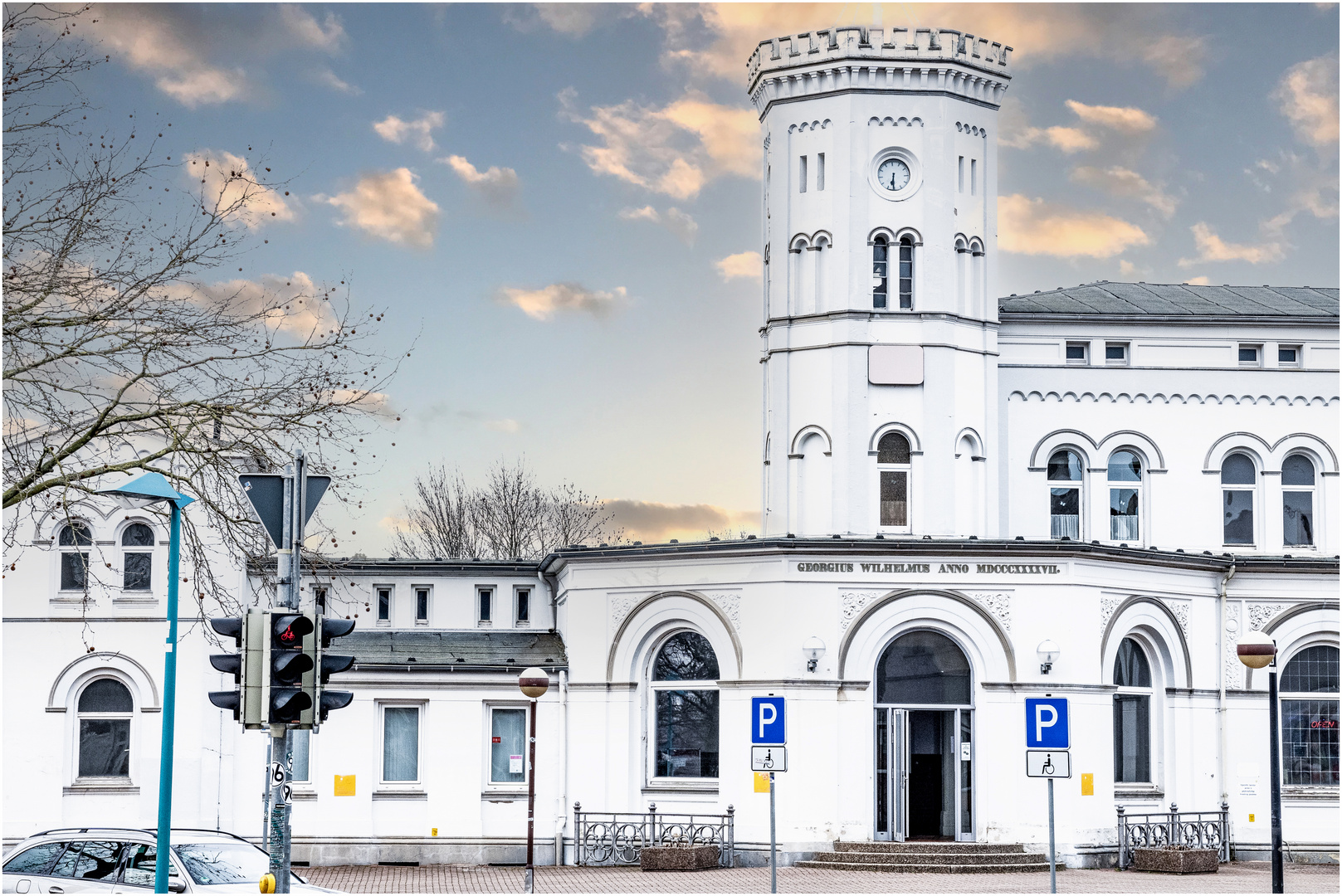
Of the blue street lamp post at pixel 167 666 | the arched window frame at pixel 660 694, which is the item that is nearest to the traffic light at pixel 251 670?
the blue street lamp post at pixel 167 666

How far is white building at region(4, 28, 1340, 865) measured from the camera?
28266mm

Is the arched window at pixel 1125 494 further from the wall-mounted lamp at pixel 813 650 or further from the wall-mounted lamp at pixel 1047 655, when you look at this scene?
the wall-mounted lamp at pixel 813 650

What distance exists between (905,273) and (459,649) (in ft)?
38.5

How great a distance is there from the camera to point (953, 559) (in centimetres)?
2839

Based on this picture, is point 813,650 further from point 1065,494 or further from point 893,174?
point 893,174

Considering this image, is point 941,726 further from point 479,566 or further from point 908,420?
point 479,566

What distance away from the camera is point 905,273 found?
33156 millimetres

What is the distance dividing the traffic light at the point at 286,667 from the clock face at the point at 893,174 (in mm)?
21372

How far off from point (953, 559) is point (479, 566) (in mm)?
10322

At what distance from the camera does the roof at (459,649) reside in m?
31.0

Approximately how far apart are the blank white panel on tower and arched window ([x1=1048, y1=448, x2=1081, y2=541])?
375 centimetres

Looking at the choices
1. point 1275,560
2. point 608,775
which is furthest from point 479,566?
point 1275,560

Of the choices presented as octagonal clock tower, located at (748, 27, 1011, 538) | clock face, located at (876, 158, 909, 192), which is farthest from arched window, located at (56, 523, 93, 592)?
clock face, located at (876, 158, 909, 192)

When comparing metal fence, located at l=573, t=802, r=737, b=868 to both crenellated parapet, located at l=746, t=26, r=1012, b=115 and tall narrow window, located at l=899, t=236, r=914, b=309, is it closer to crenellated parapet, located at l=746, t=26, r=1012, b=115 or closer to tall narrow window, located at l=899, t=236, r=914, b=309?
tall narrow window, located at l=899, t=236, r=914, b=309
